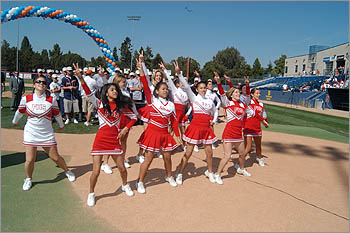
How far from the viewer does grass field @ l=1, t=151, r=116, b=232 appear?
308 centimetres

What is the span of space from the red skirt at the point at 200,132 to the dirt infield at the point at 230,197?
0.78m

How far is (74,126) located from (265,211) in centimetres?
728

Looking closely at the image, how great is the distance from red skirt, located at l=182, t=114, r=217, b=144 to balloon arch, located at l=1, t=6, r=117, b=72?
9380 millimetres

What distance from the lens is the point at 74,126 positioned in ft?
29.6

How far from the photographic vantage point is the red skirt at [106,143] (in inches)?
142

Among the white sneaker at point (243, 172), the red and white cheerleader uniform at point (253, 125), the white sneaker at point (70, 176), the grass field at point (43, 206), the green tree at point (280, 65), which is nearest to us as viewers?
the grass field at point (43, 206)

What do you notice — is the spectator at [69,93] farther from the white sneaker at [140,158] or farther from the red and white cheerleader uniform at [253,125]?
the red and white cheerleader uniform at [253,125]

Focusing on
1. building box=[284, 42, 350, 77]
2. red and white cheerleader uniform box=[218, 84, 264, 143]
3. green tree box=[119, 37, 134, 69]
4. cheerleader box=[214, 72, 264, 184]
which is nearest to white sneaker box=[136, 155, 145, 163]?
cheerleader box=[214, 72, 264, 184]

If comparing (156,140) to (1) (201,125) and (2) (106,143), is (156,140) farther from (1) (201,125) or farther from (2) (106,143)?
(1) (201,125)

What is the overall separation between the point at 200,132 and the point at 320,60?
131 feet

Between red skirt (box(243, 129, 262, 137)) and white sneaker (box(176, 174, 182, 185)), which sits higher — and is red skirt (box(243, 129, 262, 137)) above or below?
above

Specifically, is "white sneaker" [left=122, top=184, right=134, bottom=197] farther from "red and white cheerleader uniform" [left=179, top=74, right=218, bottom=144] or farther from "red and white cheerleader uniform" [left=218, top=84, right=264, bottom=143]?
"red and white cheerleader uniform" [left=218, top=84, right=264, bottom=143]

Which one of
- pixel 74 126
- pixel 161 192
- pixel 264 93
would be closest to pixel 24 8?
pixel 74 126

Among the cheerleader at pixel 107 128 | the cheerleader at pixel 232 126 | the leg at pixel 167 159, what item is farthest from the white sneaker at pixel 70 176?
the cheerleader at pixel 232 126
